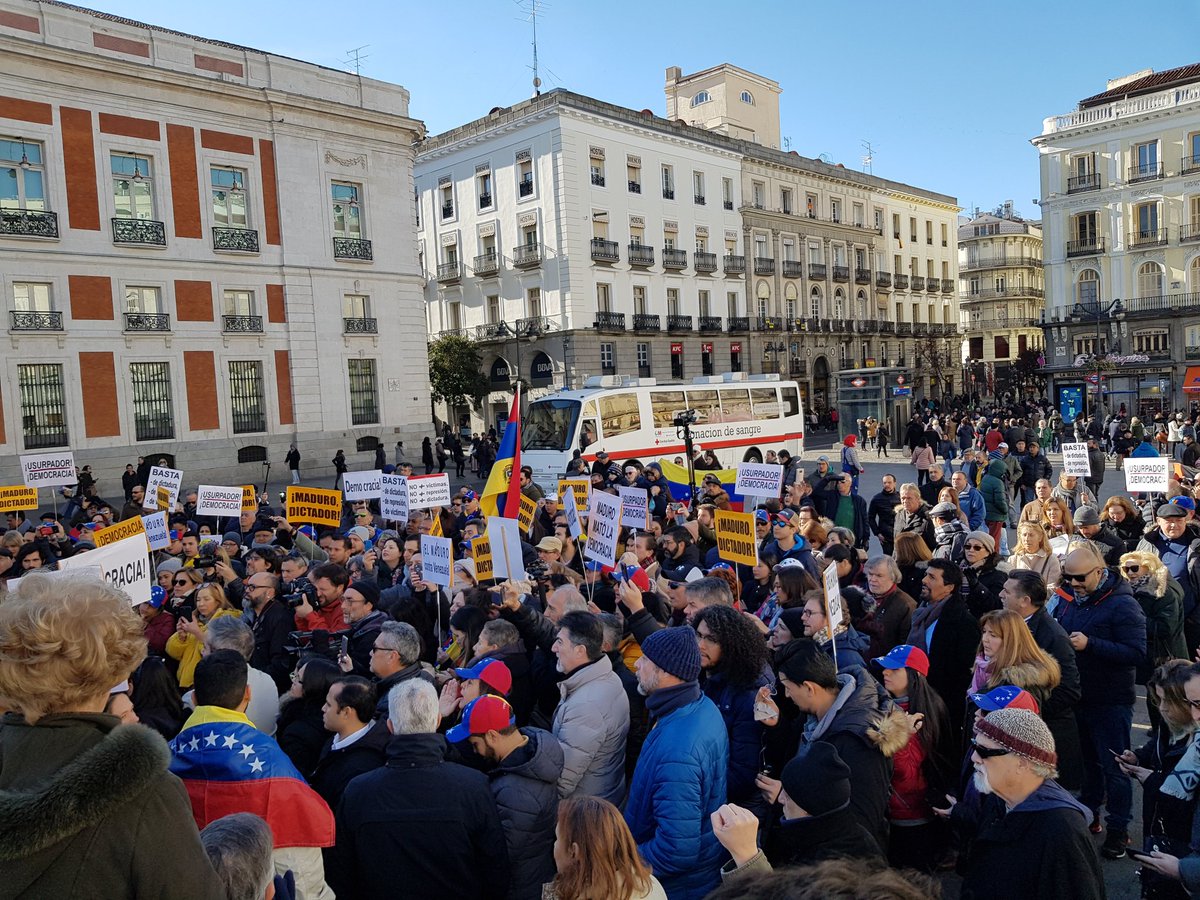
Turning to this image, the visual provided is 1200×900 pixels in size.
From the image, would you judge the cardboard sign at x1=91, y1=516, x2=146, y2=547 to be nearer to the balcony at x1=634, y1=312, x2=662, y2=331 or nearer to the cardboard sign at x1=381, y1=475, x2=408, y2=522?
the cardboard sign at x1=381, y1=475, x2=408, y2=522

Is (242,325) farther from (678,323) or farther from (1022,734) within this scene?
(1022,734)

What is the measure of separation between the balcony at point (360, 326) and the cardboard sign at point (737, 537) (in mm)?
25489

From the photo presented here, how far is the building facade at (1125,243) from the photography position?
43719 millimetres

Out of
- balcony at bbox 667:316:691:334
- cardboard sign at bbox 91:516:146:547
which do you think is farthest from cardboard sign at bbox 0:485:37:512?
balcony at bbox 667:316:691:334

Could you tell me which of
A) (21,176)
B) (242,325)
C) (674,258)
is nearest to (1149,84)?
(674,258)

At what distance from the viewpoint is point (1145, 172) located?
1757 inches

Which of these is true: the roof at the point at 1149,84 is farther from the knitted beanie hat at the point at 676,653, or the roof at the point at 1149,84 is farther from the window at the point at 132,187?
the knitted beanie hat at the point at 676,653

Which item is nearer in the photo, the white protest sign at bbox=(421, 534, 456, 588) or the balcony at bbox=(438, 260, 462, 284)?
the white protest sign at bbox=(421, 534, 456, 588)

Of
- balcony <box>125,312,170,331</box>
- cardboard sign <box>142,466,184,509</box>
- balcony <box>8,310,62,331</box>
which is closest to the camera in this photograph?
cardboard sign <box>142,466,184,509</box>

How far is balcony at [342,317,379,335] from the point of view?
101ft

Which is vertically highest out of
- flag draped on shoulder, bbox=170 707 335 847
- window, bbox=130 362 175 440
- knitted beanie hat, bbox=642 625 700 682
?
window, bbox=130 362 175 440

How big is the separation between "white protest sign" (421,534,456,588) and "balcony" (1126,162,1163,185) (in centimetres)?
4952

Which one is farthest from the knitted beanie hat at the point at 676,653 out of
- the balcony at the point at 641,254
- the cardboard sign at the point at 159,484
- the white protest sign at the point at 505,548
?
the balcony at the point at 641,254

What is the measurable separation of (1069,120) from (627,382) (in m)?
35.6
